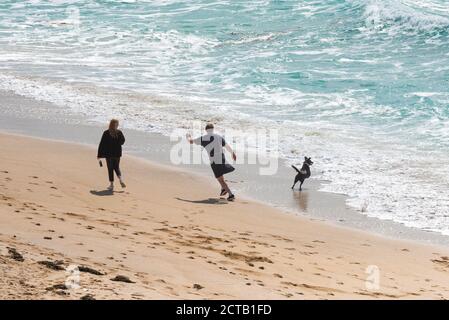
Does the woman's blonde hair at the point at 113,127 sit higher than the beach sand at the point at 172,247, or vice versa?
the woman's blonde hair at the point at 113,127

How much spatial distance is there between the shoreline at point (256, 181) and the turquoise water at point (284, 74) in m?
0.38

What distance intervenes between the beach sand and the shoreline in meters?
0.42

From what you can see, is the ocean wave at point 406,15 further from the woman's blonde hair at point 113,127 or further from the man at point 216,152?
the woman's blonde hair at point 113,127

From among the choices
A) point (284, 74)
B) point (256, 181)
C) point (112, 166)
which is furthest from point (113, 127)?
point (284, 74)

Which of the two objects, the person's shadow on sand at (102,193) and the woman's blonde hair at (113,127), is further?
the woman's blonde hair at (113,127)

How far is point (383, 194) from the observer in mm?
13336

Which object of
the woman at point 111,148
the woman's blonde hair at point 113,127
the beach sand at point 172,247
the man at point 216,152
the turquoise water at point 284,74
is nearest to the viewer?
the beach sand at point 172,247

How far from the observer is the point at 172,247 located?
28.6 ft

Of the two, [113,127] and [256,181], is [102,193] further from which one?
[256,181]

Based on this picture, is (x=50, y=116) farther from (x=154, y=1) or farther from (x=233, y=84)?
(x=154, y=1)

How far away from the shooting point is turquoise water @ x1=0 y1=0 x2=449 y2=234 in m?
15.7

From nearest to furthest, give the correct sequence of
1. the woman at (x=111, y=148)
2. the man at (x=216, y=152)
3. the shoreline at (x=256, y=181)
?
the shoreline at (x=256, y=181)
the woman at (x=111, y=148)
the man at (x=216, y=152)

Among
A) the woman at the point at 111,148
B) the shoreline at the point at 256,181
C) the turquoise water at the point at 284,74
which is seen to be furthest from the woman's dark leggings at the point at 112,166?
→ the turquoise water at the point at 284,74

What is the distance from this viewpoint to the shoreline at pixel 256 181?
38.0 feet
